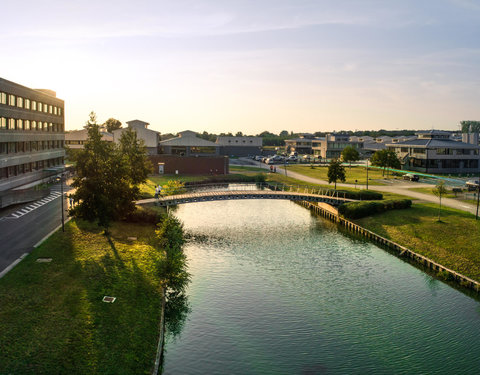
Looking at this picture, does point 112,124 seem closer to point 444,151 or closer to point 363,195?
point 444,151

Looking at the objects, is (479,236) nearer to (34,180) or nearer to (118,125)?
(34,180)

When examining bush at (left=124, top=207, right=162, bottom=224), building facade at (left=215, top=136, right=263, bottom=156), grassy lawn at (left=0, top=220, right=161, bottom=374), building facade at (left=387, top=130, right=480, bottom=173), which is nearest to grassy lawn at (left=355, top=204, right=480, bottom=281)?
bush at (left=124, top=207, right=162, bottom=224)

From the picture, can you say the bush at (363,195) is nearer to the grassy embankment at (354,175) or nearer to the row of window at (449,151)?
the grassy embankment at (354,175)

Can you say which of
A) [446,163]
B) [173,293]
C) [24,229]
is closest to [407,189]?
[446,163]

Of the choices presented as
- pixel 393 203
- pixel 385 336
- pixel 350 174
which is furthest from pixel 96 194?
pixel 350 174

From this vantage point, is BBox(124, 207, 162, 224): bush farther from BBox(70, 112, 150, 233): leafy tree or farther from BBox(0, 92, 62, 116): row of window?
BBox(0, 92, 62, 116): row of window
